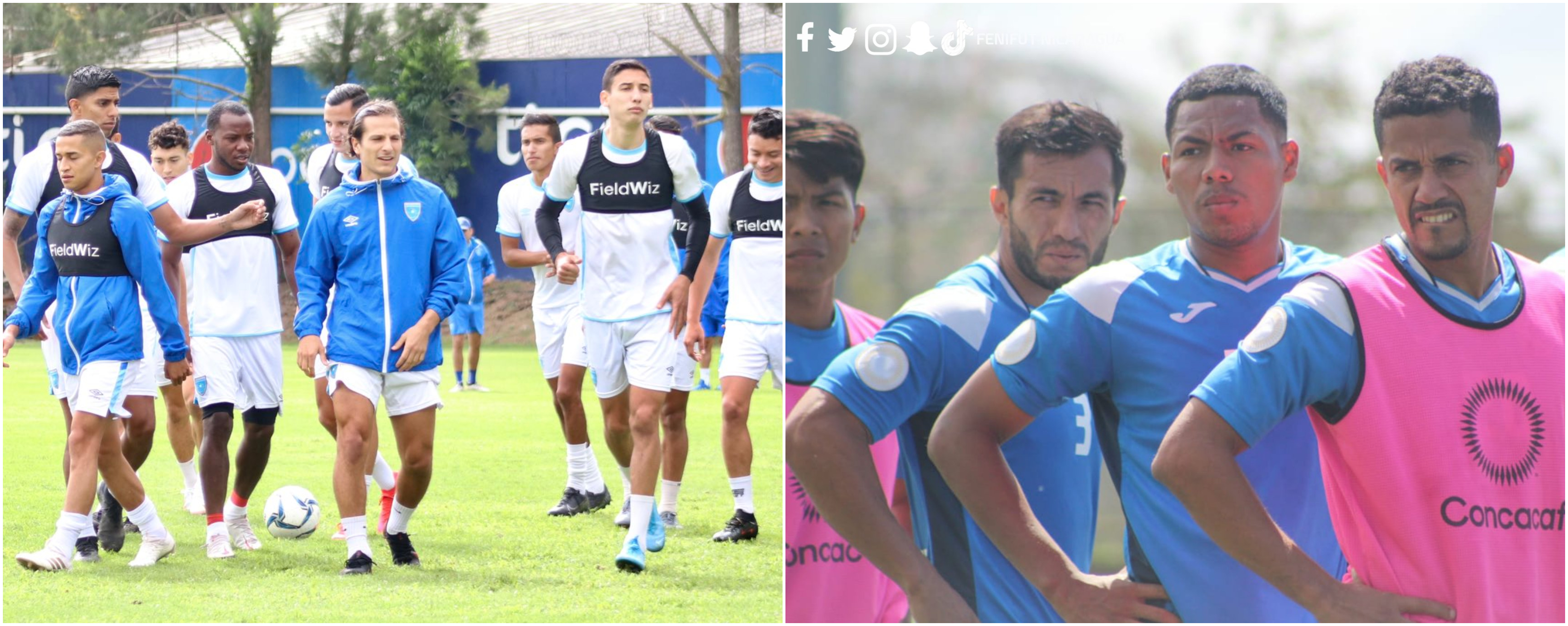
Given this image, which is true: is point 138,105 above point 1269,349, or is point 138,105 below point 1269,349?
above

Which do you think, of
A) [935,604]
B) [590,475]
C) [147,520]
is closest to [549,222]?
[590,475]

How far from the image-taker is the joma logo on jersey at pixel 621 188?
589 cm

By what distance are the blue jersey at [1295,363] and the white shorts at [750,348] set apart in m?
2.83

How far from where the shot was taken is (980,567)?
3.67 meters

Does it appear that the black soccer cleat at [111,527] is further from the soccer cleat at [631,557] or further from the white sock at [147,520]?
the soccer cleat at [631,557]

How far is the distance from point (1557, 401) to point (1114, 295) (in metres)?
1.15

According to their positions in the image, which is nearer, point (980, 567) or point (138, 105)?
point (980, 567)

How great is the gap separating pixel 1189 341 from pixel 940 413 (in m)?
0.65

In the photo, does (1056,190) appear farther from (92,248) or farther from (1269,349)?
(92,248)

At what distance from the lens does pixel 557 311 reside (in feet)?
25.5

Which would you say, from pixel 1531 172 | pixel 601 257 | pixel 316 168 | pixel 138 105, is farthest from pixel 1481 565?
pixel 138 105

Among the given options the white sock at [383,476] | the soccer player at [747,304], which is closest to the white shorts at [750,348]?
the soccer player at [747,304]

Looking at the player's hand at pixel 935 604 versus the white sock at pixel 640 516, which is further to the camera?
the white sock at pixel 640 516

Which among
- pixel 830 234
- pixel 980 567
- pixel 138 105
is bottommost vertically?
pixel 980 567
